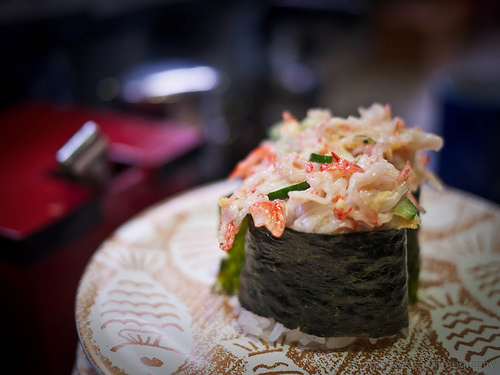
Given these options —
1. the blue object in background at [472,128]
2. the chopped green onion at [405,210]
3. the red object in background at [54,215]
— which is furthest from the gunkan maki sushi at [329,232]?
the blue object in background at [472,128]

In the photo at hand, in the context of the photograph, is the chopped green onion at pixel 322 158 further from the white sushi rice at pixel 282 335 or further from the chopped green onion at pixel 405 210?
the white sushi rice at pixel 282 335

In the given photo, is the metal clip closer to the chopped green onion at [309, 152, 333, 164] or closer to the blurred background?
the blurred background

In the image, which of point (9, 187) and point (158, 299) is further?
point (9, 187)

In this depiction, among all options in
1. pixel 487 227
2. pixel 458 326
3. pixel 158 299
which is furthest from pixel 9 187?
pixel 487 227

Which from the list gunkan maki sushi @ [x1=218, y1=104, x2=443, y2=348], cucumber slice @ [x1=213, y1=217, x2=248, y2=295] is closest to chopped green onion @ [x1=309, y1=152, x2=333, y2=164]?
gunkan maki sushi @ [x1=218, y1=104, x2=443, y2=348]

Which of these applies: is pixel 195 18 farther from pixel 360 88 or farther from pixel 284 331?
pixel 284 331

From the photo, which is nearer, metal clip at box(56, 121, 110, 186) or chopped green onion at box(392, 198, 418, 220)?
chopped green onion at box(392, 198, 418, 220)

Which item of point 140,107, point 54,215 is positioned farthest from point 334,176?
point 140,107
